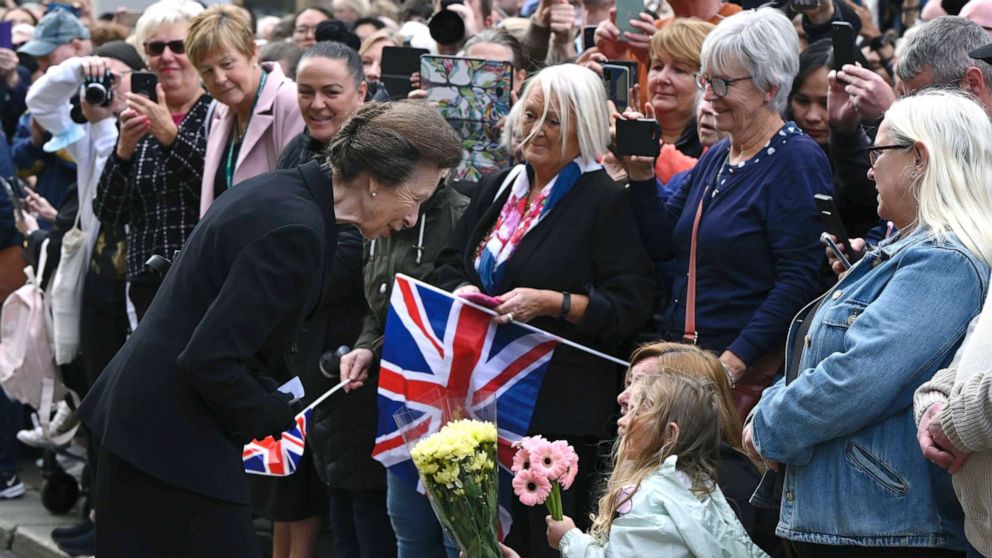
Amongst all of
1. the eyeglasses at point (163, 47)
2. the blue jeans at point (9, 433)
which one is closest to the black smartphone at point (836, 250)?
the eyeglasses at point (163, 47)

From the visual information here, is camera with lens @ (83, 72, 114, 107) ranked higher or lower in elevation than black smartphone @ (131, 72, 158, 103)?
lower

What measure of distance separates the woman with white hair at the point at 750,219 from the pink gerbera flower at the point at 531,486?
1068 millimetres

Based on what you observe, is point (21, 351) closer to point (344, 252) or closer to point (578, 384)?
point (344, 252)

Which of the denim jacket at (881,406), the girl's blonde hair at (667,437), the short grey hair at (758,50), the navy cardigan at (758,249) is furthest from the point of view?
the short grey hair at (758,50)

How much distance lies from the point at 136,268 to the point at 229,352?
3183 mm

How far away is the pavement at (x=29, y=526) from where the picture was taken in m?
7.62

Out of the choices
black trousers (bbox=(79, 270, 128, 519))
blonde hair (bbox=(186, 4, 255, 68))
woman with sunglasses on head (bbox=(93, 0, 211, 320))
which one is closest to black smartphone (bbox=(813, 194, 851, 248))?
blonde hair (bbox=(186, 4, 255, 68))

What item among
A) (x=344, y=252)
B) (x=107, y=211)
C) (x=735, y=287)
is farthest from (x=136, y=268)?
(x=735, y=287)

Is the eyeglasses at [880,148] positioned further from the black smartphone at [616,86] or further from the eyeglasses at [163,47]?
the eyeglasses at [163,47]

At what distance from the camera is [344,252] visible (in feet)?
19.8

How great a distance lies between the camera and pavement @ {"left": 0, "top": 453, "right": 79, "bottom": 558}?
762 centimetres

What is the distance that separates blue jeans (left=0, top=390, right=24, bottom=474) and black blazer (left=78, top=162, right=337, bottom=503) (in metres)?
5.01

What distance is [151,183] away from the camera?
268 inches

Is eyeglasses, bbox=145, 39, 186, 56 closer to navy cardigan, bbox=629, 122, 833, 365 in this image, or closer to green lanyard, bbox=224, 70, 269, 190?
green lanyard, bbox=224, 70, 269, 190
